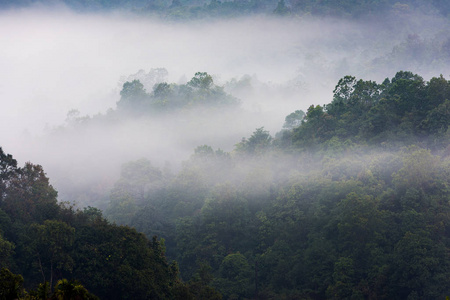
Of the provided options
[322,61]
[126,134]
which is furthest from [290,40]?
[126,134]

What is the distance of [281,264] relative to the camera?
118ft

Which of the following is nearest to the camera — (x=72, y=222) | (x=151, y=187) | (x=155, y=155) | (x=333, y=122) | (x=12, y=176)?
(x=72, y=222)

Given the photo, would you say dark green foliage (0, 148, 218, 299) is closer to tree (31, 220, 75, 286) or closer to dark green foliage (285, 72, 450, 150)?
tree (31, 220, 75, 286)

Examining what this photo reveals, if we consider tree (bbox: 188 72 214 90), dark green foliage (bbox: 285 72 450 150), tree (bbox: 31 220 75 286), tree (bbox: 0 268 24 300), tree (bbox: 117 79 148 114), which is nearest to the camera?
tree (bbox: 0 268 24 300)

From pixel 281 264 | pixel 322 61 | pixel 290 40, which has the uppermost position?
pixel 290 40

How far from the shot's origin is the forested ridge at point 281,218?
27906 mm

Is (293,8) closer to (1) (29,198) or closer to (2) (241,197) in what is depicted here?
(2) (241,197)

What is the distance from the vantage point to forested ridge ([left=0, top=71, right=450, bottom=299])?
2791 cm

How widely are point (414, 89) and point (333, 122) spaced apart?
9.16m

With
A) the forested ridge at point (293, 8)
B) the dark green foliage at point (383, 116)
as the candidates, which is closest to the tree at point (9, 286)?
the dark green foliage at point (383, 116)

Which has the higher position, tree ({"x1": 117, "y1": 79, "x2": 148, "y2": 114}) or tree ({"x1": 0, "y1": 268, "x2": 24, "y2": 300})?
tree ({"x1": 117, "y1": 79, "x2": 148, "y2": 114})

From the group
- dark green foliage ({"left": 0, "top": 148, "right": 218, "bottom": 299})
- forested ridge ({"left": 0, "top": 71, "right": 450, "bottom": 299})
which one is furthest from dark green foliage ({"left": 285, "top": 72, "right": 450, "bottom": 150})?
dark green foliage ({"left": 0, "top": 148, "right": 218, "bottom": 299})

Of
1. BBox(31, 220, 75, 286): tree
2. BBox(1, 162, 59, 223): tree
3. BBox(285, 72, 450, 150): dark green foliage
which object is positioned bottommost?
BBox(31, 220, 75, 286): tree

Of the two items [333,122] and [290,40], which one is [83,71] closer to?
[290,40]
